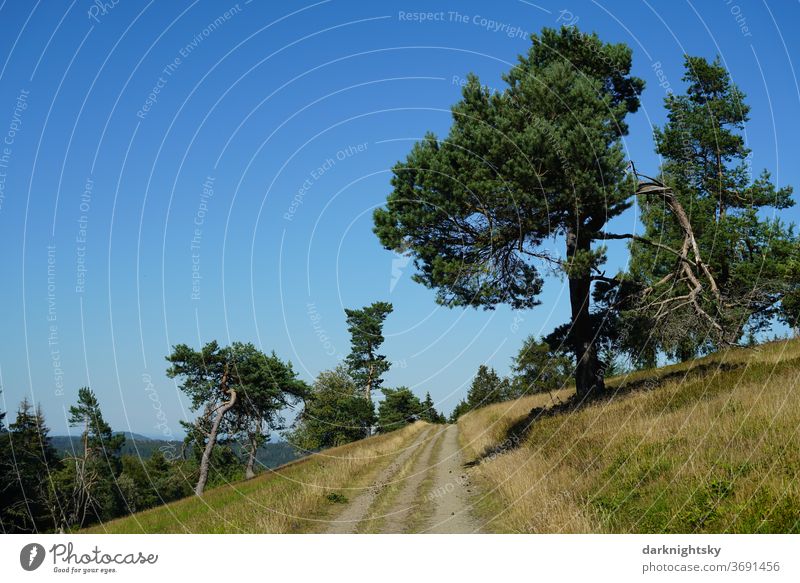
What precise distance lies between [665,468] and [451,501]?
4614 mm

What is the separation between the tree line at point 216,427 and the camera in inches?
1294

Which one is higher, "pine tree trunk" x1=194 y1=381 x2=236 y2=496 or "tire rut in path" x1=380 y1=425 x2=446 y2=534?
"pine tree trunk" x1=194 y1=381 x2=236 y2=496

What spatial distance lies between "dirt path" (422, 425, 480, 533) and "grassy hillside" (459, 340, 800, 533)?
390 mm

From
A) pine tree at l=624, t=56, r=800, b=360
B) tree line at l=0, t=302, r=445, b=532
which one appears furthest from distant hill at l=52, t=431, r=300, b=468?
pine tree at l=624, t=56, r=800, b=360

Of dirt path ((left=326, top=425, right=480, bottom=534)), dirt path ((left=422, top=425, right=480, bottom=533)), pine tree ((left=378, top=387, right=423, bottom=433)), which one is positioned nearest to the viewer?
dirt path ((left=422, top=425, right=480, bottom=533))

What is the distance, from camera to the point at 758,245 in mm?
25281

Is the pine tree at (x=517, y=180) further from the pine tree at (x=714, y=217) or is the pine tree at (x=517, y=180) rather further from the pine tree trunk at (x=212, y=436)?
the pine tree trunk at (x=212, y=436)

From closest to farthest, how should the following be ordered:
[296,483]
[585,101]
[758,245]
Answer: [296,483]
[585,101]
[758,245]

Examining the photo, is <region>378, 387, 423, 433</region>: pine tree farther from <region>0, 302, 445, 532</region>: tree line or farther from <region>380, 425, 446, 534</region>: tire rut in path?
<region>380, 425, 446, 534</region>: tire rut in path

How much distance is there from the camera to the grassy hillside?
6.68 m
